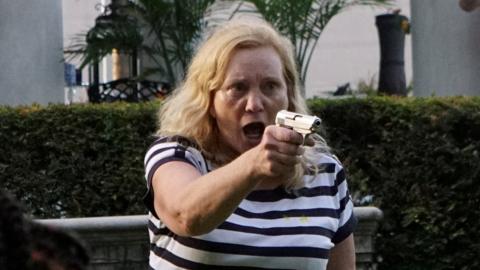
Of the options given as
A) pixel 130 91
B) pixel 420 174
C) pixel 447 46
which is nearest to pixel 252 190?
pixel 420 174

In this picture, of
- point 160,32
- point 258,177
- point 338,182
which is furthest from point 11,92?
point 258,177

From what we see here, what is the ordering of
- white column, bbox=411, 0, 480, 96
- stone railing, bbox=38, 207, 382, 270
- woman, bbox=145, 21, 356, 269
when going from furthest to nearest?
white column, bbox=411, 0, 480, 96
stone railing, bbox=38, 207, 382, 270
woman, bbox=145, 21, 356, 269

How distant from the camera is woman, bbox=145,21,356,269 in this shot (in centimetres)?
283

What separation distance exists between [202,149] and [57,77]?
22.6ft

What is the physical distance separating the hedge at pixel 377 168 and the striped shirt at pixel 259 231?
147 inches

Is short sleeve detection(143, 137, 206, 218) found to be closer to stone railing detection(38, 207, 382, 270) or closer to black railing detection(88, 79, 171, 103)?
stone railing detection(38, 207, 382, 270)

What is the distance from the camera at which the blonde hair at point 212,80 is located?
9.87ft

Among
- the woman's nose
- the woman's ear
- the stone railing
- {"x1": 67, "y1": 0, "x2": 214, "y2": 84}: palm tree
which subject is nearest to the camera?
the woman's nose

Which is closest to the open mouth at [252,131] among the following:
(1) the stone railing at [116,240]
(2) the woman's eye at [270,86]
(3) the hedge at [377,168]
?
(2) the woman's eye at [270,86]

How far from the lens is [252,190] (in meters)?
2.74

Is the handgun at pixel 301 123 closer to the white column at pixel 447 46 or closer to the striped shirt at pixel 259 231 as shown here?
the striped shirt at pixel 259 231

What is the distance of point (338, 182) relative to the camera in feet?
10.4

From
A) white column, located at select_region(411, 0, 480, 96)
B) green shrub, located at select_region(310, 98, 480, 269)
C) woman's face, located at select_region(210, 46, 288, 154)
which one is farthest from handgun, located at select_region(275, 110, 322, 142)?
white column, located at select_region(411, 0, 480, 96)

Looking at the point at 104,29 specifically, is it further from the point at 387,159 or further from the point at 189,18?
the point at 387,159
